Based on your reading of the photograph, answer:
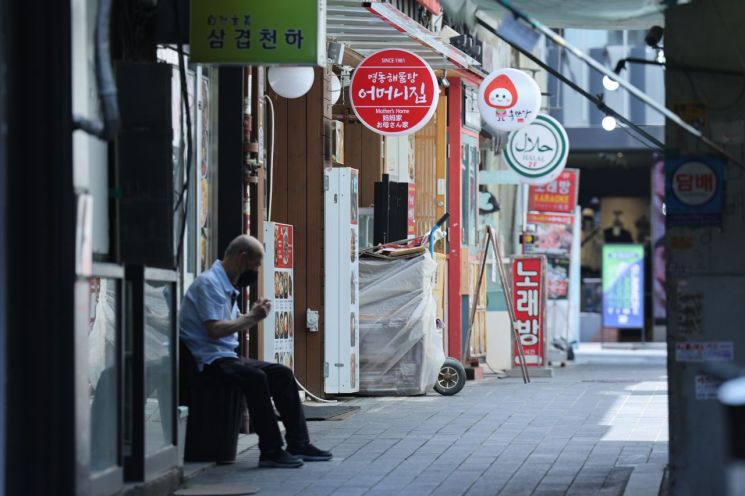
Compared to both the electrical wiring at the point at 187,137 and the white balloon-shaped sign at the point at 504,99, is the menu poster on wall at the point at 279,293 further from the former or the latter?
the white balloon-shaped sign at the point at 504,99

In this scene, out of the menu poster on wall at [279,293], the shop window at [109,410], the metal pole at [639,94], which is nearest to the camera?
the metal pole at [639,94]

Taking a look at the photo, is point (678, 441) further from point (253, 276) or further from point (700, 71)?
point (253, 276)

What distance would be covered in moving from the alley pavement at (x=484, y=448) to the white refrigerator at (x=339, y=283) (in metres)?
0.37

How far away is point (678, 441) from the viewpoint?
857cm

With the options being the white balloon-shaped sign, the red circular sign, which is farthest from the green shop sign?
the white balloon-shaped sign

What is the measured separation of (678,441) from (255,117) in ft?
19.4

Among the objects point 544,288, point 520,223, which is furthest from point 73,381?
point 520,223

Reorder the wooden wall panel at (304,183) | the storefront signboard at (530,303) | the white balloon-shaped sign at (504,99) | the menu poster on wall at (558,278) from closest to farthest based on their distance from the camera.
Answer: the wooden wall panel at (304,183) < the white balloon-shaped sign at (504,99) < the storefront signboard at (530,303) < the menu poster on wall at (558,278)

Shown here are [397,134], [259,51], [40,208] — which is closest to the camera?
[40,208]

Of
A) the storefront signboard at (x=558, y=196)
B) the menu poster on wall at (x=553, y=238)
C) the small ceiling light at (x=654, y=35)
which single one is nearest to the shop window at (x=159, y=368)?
the small ceiling light at (x=654, y=35)

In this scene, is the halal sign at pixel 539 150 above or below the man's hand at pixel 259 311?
above

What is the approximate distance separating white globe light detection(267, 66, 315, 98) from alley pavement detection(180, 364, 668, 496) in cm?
292

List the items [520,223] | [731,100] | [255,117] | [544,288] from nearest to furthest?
[731,100]
[255,117]
[544,288]
[520,223]

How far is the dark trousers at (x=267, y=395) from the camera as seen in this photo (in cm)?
1097
